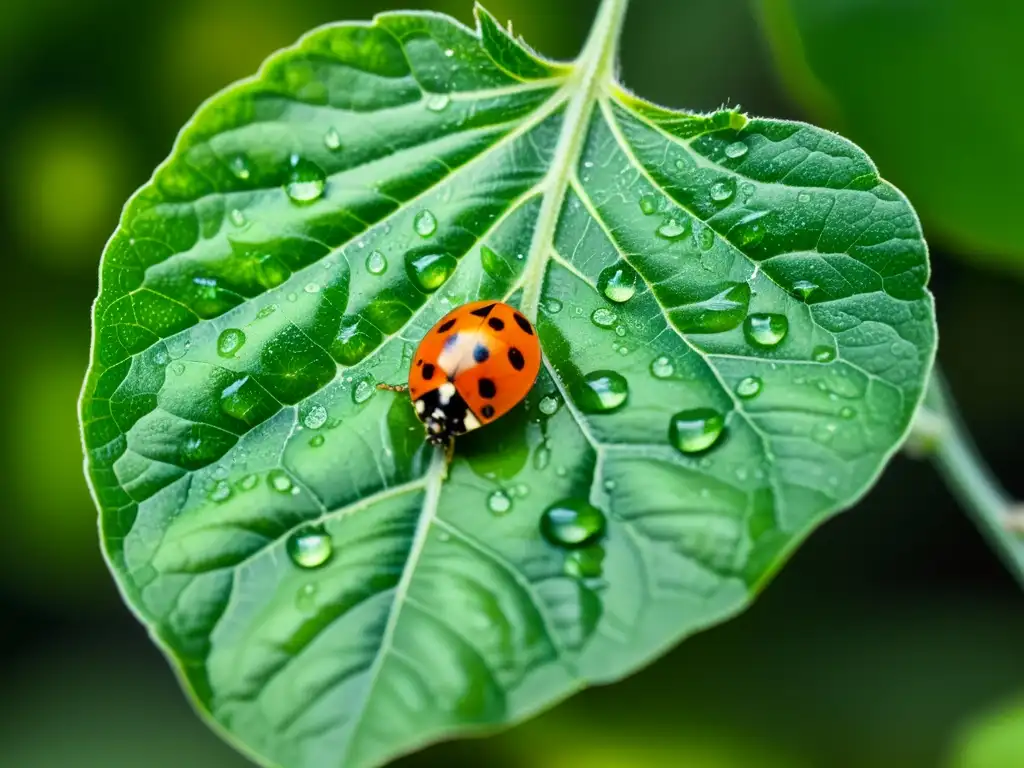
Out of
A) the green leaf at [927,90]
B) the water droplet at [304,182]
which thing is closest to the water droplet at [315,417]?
the water droplet at [304,182]

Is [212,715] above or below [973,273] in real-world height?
above

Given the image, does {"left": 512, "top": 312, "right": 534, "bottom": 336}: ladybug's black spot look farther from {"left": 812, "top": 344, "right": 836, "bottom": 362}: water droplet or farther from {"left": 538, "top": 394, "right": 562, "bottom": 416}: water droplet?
{"left": 812, "top": 344, "right": 836, "bottom": 362}: water droplet

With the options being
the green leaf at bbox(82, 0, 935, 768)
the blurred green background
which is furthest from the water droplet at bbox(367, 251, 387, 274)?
the blurred green background

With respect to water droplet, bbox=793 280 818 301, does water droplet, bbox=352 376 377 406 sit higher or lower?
higher

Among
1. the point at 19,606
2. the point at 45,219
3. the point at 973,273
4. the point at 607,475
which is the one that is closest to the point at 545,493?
the point at 607,475

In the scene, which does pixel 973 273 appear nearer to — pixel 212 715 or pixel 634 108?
pixel 634 108

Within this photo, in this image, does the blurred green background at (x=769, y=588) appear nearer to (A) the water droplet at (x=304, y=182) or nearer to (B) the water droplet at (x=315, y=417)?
(A) the water droplet at (x=304, y=182)
